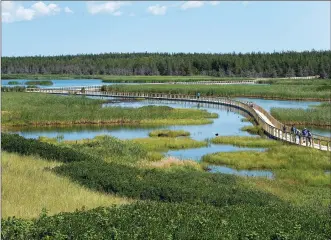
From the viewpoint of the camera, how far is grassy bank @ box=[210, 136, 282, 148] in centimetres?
3772

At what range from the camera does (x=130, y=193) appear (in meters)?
16.7

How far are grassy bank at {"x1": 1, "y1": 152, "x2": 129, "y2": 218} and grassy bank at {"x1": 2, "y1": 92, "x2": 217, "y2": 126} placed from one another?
35148mm

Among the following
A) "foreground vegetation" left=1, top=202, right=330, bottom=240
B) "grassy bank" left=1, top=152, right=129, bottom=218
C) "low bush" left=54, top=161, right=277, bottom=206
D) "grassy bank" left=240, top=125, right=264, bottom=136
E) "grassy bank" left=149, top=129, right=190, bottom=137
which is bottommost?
"grassy bank" left=149, top=129, right=190, bottom=137

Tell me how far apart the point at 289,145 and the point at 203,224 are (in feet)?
88.0

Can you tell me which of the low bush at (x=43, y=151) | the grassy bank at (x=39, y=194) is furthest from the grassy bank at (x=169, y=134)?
the grassy bank at (x=39, y=194)

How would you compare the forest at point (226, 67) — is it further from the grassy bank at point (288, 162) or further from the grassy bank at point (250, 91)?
the grassy bank at point (288, 162)

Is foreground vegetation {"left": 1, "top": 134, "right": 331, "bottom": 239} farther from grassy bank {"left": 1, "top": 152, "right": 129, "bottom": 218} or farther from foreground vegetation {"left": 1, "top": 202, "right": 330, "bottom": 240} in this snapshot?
grassy bank {"left": 1, "top": 152, "right": 129, "bottom": 218}

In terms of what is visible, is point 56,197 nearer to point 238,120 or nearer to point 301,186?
point 301,186

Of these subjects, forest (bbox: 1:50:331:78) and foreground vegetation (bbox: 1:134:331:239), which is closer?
foreground vegetation (bbox: 1:134:331:239)

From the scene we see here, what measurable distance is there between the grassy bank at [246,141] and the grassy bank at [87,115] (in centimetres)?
1422

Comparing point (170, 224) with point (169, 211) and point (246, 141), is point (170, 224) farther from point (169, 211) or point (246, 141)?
point (246, 141)

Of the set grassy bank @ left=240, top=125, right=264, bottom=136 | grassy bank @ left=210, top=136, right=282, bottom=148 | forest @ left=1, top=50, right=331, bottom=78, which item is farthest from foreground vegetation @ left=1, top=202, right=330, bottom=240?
forest @ left=1, top=50, right=331, bottom=78

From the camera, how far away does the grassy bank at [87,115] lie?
53906 mm

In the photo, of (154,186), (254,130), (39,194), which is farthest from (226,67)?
(39,194)
